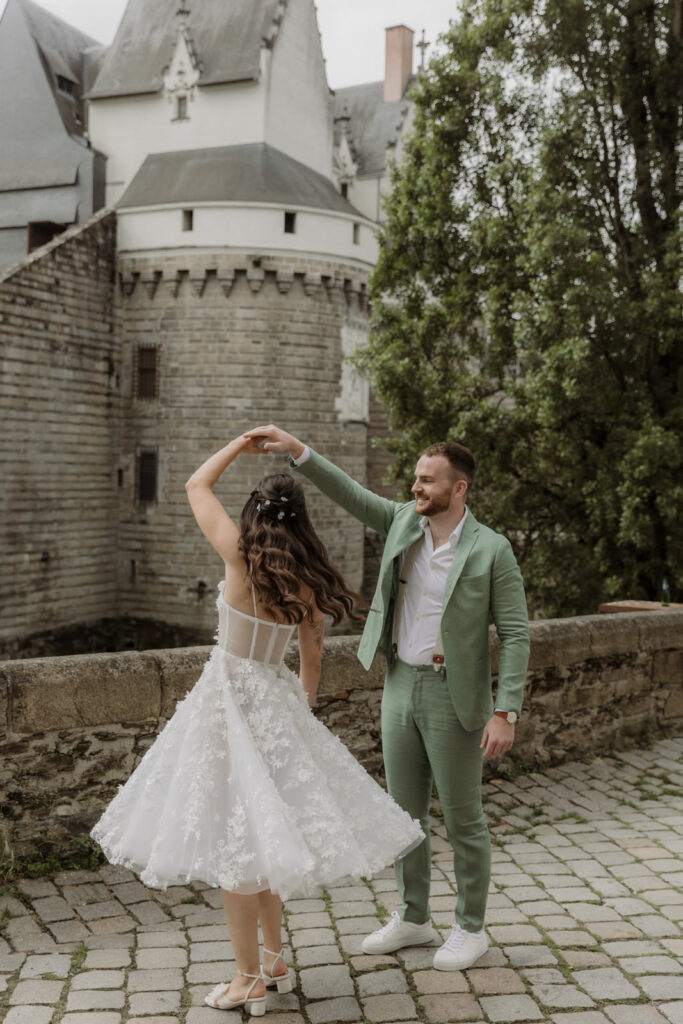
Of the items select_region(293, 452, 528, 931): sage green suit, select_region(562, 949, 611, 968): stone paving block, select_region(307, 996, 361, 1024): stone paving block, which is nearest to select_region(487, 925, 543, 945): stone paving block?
select_region(562, 949, 611, 968): stone paving block

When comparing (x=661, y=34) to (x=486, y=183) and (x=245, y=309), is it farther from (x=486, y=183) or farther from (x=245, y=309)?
(x=245, y=309)

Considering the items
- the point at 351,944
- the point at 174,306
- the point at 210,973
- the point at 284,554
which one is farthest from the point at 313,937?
the point at 174,306

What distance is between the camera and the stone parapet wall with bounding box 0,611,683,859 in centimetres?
401

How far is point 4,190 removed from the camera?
885 inches

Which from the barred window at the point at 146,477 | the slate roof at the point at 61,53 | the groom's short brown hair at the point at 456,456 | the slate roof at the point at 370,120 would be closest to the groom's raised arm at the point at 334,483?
the groom's short brown hair at the point at 456,456

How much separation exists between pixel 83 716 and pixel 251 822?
1586 millimetres

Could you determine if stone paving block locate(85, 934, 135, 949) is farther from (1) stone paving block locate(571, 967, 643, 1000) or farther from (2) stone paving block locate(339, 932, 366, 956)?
(1) stone paving block locate(571, 967, 643, 1000)

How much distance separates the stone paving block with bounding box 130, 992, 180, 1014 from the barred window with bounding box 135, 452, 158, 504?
1824 centimetres

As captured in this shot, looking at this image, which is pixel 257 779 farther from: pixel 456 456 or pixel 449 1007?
pixel 456 456

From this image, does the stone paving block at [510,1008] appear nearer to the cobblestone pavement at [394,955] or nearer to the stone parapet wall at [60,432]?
the cobblestone pavement at [394,955]

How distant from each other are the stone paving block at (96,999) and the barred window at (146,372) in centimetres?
1860

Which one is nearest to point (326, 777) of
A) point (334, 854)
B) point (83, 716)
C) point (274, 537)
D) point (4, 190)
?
point (334, 854)

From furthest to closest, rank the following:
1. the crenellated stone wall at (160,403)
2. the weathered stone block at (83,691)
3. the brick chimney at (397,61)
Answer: the brick chimney at (397,61) < the crenellated stone wall at (160,403) < the weathered stone block at (83,691)

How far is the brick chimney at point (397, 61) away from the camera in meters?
27.1
